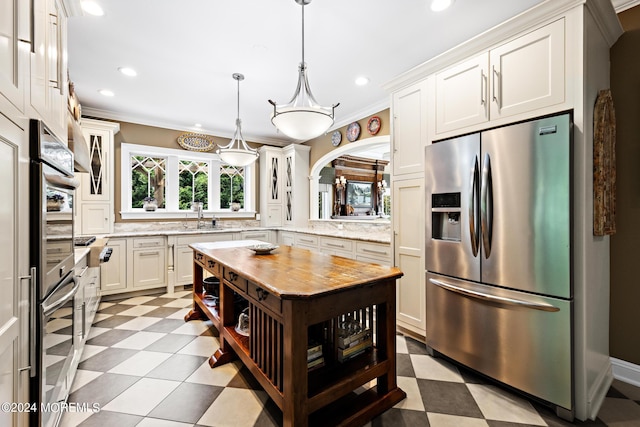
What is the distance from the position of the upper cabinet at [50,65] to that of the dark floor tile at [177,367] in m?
1.73

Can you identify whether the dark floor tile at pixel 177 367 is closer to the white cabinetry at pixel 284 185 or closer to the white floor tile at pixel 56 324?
the white floor tile at pixel 56 324

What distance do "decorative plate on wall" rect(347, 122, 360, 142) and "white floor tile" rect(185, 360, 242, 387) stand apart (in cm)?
341

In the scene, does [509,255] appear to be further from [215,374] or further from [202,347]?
[202,347]

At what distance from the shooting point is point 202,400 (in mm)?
1861

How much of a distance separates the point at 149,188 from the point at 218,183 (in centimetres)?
112

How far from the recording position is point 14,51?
0.98 m

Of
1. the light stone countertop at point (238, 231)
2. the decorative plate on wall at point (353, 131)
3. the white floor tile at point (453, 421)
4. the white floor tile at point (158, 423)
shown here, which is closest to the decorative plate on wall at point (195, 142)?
the light stone countertop at point (238, 231)

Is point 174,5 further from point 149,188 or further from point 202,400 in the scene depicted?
point 149,188

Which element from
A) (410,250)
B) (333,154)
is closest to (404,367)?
(410,250)

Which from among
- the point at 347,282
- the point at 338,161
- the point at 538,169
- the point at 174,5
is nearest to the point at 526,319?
the point at 538,169

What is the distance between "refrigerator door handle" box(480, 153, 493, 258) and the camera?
1950 mm

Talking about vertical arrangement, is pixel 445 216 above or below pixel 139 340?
above

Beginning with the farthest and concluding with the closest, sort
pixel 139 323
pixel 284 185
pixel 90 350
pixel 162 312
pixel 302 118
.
→ pixel 284 185 → pixel 162 312 → pixel 139 323 → pixel 90 350 → pixel 302 118

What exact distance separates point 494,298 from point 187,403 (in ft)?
6.85
